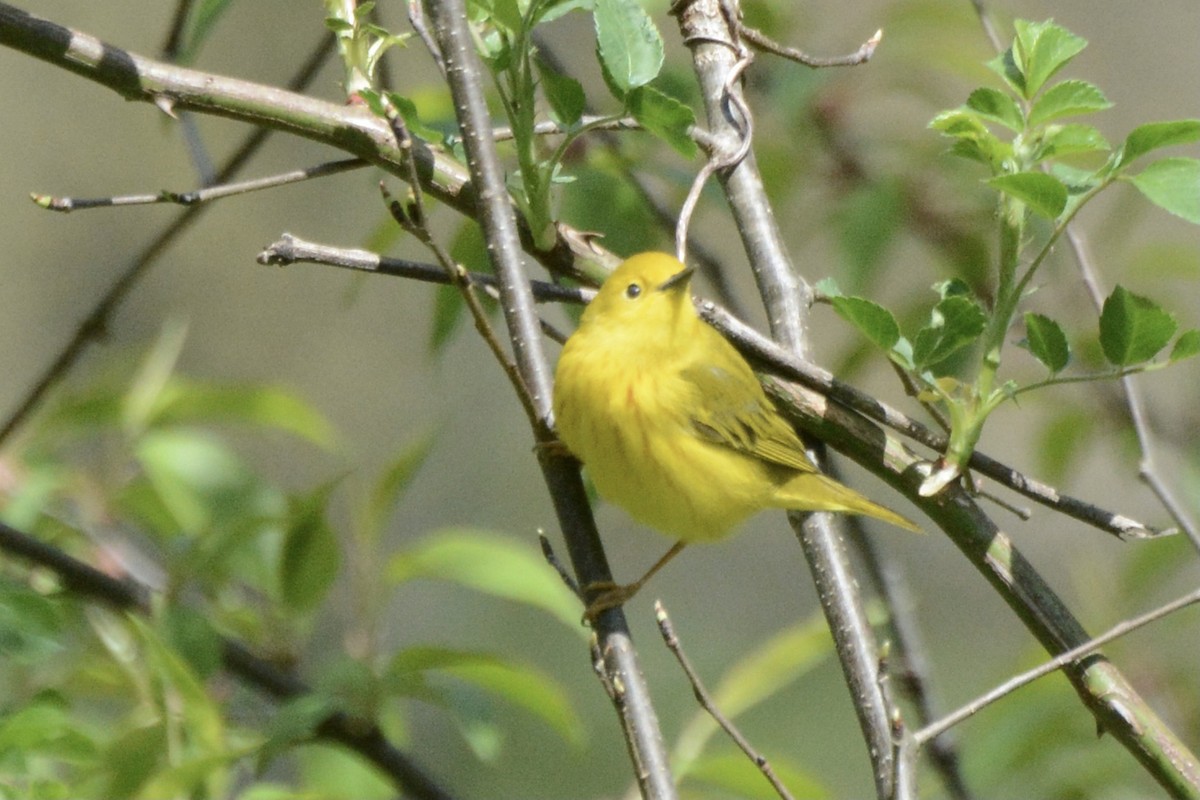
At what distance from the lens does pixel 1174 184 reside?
1210 millimetres

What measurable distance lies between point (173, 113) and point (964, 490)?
90 cm

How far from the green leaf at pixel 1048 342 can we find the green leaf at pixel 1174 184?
0.49 feet

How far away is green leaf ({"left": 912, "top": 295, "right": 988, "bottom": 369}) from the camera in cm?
124

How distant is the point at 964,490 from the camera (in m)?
1.32

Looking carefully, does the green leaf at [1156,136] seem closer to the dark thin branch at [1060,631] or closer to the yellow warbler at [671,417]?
the dark thin branch at [1060,631]

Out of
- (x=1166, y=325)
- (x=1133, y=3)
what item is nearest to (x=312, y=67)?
(x=1166, y=325)

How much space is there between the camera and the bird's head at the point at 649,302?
6.67 feet

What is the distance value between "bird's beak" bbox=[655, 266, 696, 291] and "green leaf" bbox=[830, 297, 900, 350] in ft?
2.73

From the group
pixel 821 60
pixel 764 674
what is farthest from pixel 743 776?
pixel 821 60

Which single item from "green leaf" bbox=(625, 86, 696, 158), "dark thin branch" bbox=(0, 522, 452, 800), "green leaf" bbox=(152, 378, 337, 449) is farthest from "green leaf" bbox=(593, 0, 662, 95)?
"green leaf" bbox=(152, 378, 337, 449)

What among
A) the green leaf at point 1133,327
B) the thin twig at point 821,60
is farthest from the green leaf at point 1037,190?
the thin twig at point 821,60

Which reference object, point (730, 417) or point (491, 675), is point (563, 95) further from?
point (730, 417)

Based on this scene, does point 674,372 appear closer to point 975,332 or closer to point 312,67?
point 312,67

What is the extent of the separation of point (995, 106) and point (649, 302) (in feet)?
3.46
